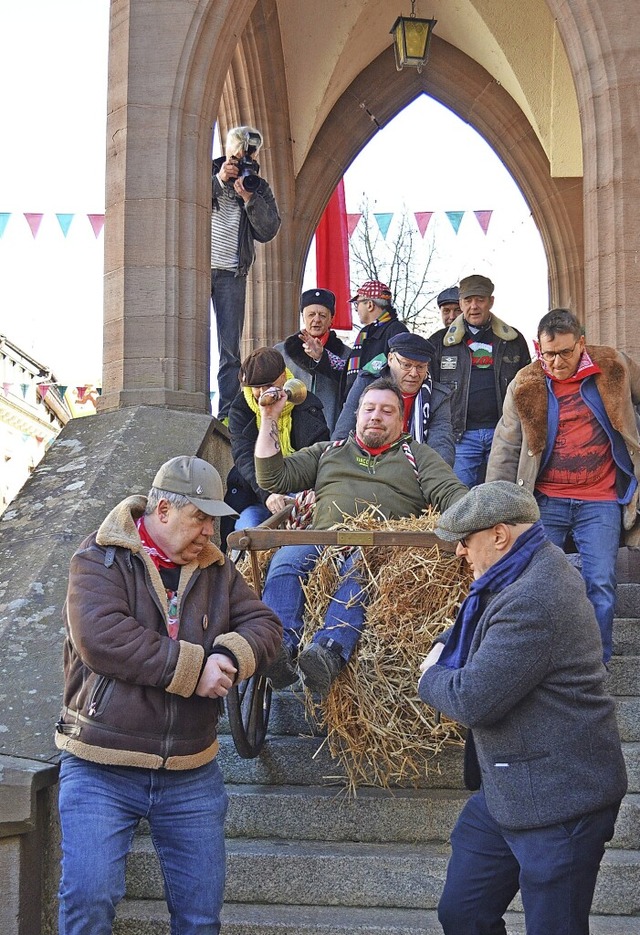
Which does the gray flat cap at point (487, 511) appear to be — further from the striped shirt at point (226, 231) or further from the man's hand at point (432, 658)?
the striped shirt at point (226, 231)

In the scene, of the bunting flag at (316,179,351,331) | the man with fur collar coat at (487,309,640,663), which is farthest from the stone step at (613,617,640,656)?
the bunting flag at (316,179,351,331)

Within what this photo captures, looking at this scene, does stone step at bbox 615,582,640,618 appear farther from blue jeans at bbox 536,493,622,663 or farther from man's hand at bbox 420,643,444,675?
man's hand at bbox 420,643,444,675

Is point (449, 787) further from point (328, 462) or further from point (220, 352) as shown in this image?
point (220, 352)

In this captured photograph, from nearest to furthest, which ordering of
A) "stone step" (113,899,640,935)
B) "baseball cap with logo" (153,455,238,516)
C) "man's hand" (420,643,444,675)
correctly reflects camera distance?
"man's hand" (420,643,444,675)
"baseball cap with logo" (153,455,238,516)
"stone step" (113,899,640,935)

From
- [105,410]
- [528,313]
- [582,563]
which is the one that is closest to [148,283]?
[105,410]

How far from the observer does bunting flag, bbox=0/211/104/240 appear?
53.5 feet

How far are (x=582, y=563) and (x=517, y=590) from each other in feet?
7.56

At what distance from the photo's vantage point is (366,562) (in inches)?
177

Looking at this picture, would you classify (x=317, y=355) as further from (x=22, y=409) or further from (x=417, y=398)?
(x=22, y=409)

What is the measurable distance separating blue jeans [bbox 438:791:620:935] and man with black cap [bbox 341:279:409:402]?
4.08 metres

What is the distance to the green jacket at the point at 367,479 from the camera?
4988 millimetres

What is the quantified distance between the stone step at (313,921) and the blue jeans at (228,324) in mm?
4993

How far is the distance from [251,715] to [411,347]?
2.08m

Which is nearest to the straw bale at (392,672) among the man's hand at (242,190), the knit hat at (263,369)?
the knit hat at (263,369)
